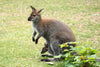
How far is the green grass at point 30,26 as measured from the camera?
250 inches

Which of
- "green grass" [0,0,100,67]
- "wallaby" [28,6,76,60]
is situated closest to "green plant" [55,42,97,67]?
"green grass" [0,0,100,67]

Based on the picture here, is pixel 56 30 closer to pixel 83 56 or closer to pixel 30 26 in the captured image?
pixel 83 56

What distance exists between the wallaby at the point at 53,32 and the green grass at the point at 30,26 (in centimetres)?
56

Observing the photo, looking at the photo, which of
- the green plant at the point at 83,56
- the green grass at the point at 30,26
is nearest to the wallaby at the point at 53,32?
the green grass at the point at 30,26

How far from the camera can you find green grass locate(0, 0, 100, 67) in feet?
20.8

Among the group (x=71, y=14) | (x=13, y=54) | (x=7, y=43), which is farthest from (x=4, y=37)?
(x=71, y=14)

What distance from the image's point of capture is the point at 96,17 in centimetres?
1355

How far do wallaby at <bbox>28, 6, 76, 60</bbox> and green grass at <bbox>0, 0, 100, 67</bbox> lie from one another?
22.0 inches

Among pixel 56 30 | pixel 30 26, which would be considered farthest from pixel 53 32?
pixel 30 26

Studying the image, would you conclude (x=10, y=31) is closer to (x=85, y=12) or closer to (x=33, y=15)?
(x=33, y=15)

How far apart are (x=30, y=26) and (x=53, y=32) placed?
18.4ft

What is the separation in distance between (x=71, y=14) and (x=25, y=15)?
3183 millimetres

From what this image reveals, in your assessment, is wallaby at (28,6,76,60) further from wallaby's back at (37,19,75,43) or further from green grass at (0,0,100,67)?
green grass at (0,0,100,67)

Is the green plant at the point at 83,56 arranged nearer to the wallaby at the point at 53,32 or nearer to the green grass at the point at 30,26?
the green grass at the point at 30,26
